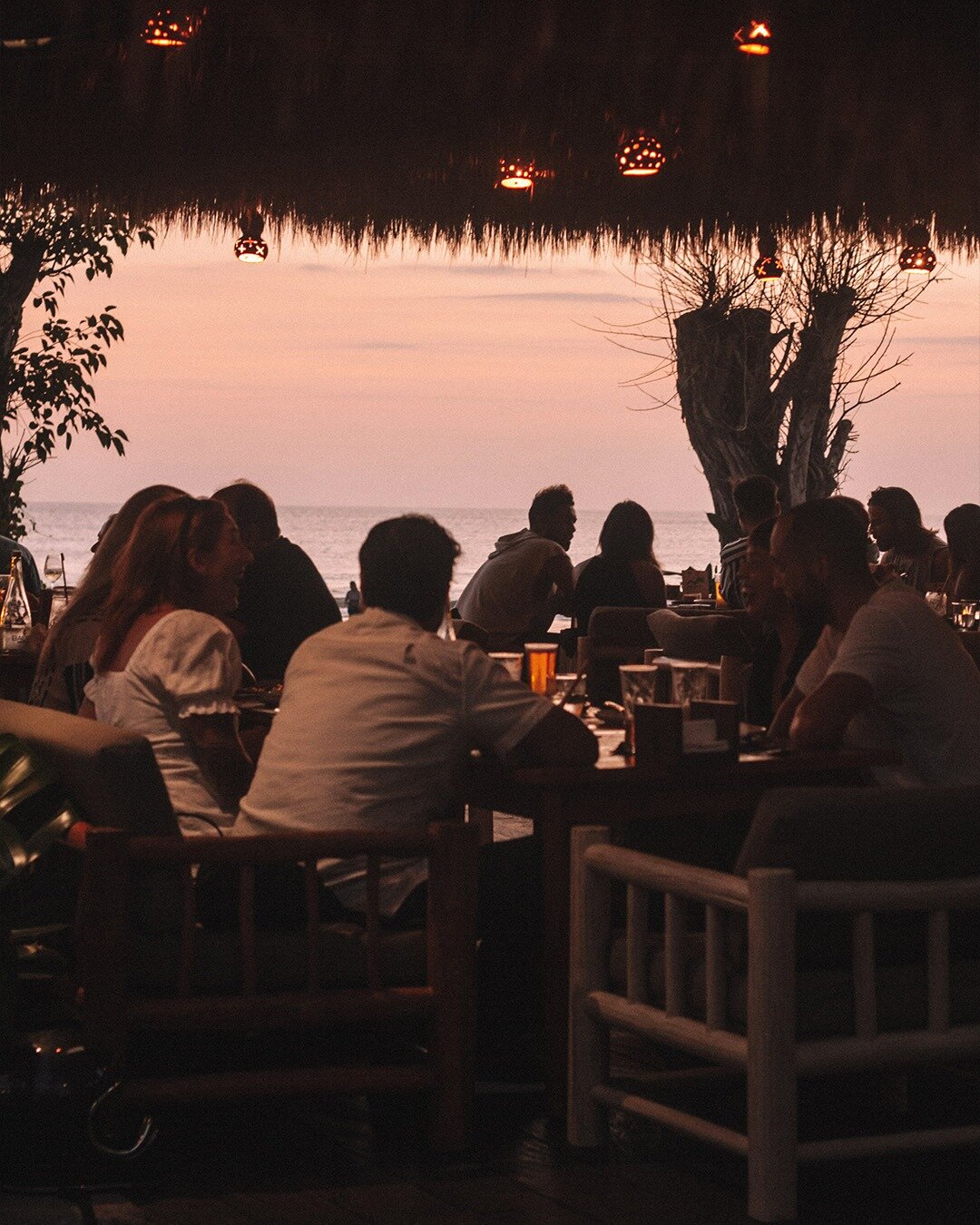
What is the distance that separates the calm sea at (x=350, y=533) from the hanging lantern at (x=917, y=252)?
94.3 ft

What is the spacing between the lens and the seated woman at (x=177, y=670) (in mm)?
3566

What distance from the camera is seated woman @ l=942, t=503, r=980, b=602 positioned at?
7637 mm

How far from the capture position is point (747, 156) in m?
6.57

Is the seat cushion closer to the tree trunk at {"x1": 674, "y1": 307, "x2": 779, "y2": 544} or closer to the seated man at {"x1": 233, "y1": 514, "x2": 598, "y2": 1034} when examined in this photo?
the seated man at {"x1": 233, "y1": 514, "x2": 598, "y2": 1034}

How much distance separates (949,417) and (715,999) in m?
15.8

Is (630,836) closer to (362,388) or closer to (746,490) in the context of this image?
(746,490)

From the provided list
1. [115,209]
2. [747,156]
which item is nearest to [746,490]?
[747,156]

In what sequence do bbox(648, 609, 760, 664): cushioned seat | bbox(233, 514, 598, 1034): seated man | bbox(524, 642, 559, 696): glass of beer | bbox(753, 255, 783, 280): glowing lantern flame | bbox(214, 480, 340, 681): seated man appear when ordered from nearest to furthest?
1. bbox(233, 514, 598, 1034): seated man
2. bbox(524, 642, 559, 696): glass of beer
3. bbox(214, 480, 340, 681): seated man
4. bbox(648, 609, 760, 664): cushioned seat
5. bbox(753, 255, 783, 280): glowing lantern flame

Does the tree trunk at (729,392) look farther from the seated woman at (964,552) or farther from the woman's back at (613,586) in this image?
the seated woman at (964,552)

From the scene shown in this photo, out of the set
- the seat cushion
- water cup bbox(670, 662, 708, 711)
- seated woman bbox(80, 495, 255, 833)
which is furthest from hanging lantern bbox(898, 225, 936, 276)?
the seat cushion

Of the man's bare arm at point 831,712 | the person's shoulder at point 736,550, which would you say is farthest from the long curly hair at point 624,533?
the man's bare arm at point 831,712

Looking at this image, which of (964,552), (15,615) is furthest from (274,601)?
(964,552)

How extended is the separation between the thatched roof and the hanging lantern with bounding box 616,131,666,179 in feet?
0.18

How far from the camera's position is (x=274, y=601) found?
5.66m
